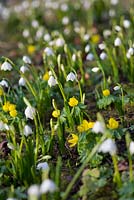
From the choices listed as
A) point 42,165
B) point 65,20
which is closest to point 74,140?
point 42,165

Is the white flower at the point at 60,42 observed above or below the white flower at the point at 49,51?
above

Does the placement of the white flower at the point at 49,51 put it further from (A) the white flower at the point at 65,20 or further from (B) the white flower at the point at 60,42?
(A) the white flower at the point at 65,20

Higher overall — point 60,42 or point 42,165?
point 60,42

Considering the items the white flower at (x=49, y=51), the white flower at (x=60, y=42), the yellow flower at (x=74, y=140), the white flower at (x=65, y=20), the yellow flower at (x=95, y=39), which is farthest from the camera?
the white flower at (x=65, y=20)

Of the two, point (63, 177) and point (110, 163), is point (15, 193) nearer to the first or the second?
point (63, 177)

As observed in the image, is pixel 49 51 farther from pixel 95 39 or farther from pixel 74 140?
pixel 74 140

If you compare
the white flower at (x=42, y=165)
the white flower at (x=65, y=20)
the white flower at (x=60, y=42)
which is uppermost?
the white flower at (x=65, y=20)

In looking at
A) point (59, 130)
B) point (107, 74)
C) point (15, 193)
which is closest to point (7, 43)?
point (107, 74)

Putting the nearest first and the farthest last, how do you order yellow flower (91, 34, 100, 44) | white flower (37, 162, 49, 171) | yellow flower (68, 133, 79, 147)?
white flower (37, 162, 49, 171), yellow flower (68, 133, 79, 147), yellow flower (91, 34, 100, 44)

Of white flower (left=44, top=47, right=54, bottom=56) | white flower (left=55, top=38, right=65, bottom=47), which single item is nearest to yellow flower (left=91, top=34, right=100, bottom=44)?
white flower (left=55, top=38, right=65, bottom=47)

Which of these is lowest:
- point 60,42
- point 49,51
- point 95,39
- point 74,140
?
point 74,140

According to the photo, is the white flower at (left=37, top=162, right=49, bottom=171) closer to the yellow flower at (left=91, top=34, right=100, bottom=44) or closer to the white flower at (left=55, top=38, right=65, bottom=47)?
the white flower at (left=55, top=38, right=65, bottom=47)

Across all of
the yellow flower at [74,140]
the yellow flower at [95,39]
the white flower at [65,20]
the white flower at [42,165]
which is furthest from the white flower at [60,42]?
the white flower at [42,165]

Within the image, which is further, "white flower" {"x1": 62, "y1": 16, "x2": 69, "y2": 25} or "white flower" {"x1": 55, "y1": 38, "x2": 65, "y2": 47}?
"white flower" {"x1": 62, "y1": 16, "x2": 69, "y2": 25}
